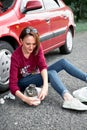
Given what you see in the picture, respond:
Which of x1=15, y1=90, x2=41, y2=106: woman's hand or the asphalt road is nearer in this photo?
the asphalt road

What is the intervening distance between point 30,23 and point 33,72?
108cm

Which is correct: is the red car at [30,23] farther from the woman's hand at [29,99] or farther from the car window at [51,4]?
the woman's hand at [29,99]

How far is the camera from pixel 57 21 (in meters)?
6.41

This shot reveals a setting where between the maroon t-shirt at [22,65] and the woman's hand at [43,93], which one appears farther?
the maroon t-shirt at [22,65]

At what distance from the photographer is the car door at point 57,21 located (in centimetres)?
623

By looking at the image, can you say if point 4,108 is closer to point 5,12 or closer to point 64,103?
point 64,103

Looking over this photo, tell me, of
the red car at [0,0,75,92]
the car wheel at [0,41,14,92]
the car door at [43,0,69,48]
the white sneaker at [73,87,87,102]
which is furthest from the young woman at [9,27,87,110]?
the car door at [43,0,69,48]

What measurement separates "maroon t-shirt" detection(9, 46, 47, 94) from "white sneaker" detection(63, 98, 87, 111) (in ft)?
1.92

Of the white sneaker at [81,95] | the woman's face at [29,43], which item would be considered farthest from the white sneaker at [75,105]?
the woman's face at [29,43]

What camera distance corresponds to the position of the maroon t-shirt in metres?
4.15

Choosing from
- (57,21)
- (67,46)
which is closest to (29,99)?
(57,21)

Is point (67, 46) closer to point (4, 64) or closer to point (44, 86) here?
point (4, 64)

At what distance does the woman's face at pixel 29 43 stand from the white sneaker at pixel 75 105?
0.73 m

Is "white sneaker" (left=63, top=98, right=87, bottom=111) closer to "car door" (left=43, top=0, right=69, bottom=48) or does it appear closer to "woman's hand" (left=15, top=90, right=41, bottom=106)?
"woman's hand" (left=15, top=90, right=41, bottom=106)
